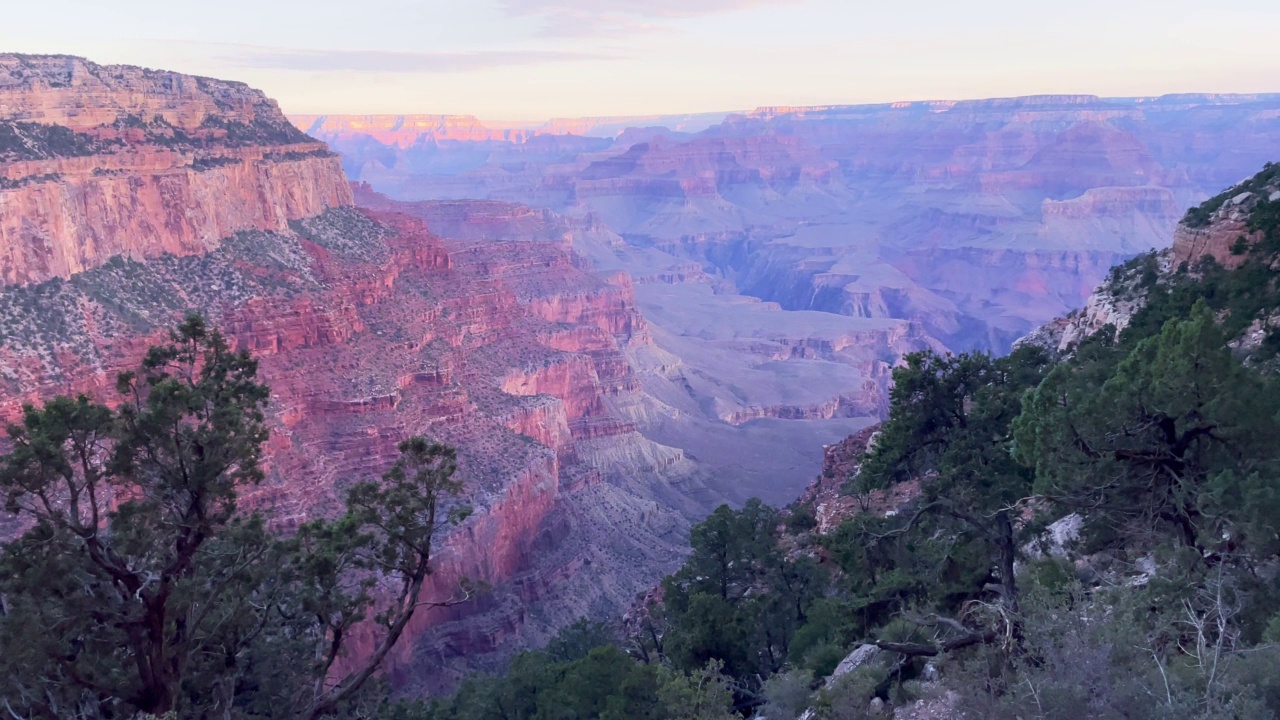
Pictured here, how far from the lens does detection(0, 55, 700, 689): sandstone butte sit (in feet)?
123

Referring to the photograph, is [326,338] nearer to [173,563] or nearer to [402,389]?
[402,389]

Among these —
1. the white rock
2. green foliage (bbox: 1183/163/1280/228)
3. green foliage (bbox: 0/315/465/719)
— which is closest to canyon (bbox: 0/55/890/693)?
green foliage (bbox: 0/315/465/719)

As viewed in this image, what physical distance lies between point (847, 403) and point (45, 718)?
90.1 m

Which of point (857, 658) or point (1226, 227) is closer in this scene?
point (857, 658)

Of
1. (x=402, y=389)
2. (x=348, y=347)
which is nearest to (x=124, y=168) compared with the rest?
(x=348, y=347)

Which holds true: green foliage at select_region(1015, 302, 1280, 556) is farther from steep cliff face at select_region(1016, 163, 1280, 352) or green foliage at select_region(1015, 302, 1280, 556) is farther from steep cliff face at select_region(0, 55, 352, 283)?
steep cliff face at select_region(0, 55, 352, 283)

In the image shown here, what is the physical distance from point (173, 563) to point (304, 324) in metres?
32.5

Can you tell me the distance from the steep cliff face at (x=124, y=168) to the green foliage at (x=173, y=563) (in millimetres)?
27711

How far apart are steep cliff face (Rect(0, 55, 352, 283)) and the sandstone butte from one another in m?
0.10

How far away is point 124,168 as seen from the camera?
44250mm

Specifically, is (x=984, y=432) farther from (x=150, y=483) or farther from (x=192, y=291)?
(x=192, y=291)

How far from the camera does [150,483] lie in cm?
1412

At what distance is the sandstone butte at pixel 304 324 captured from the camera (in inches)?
1474

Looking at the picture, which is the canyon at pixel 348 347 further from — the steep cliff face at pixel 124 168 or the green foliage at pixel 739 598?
the green foliage at pixel 739 598
